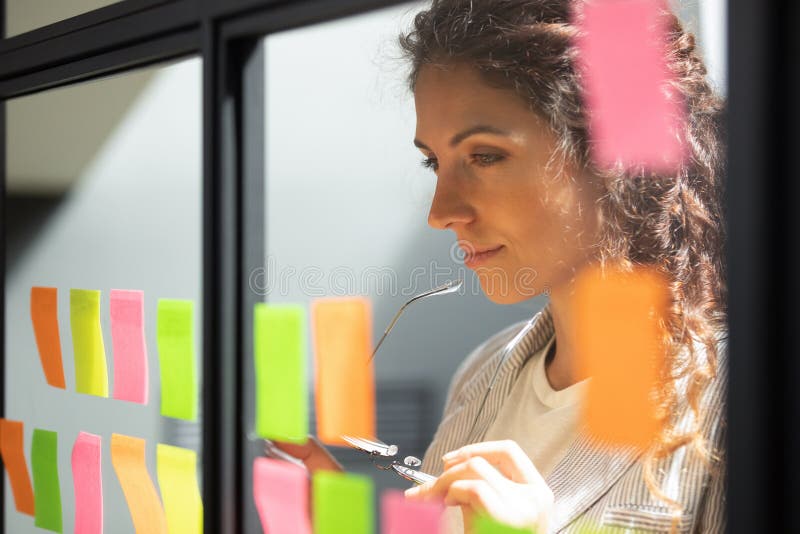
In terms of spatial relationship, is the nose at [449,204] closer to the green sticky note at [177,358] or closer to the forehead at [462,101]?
the forehead at [462,101]

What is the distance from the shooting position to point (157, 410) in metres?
1.05

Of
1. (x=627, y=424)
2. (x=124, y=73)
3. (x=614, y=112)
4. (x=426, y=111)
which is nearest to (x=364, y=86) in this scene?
(x=426, y=111)

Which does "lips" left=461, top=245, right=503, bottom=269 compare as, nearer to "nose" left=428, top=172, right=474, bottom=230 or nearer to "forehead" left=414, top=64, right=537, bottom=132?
"nose" left=428, top=172, right=474, bottom=230

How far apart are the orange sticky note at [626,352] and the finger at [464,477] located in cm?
14

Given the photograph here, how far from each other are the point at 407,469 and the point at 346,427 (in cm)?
10

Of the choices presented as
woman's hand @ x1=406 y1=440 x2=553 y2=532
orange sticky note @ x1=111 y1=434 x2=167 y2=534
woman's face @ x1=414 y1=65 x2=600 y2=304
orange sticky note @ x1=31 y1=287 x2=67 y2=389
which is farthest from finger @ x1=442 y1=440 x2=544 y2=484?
orange sticky note @ x1=31 y1=287 x2=67 y2=389

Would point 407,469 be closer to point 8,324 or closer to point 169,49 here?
point 169,49

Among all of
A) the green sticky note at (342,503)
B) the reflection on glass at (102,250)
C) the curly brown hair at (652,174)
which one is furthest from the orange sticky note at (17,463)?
the curly brown hair at (652,174)

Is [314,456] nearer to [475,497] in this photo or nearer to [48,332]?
[475,497]

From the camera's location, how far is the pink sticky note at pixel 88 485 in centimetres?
111

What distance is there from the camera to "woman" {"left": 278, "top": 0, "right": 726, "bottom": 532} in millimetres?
838

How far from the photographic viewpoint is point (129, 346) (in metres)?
1.07

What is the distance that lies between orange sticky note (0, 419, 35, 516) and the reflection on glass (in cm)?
2

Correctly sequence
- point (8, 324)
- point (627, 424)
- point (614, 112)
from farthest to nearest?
1. point (8, 324)
2. point (627, 424)
3. point (614, 112)
